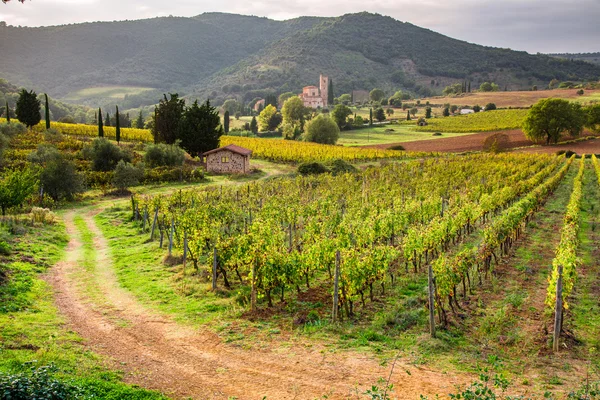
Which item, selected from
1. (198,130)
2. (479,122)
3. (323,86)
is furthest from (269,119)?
(323,86)

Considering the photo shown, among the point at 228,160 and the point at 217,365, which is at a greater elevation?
the point at 228,160

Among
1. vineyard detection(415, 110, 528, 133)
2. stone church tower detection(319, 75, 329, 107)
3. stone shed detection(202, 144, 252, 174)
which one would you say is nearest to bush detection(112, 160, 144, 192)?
stone shed detection(202, 144, 252, 174)

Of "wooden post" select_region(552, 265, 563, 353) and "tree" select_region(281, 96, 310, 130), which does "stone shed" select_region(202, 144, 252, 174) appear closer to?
"wooden post" select_region(552, 265, 563, 353)

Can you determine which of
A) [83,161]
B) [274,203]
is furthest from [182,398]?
[83,161]

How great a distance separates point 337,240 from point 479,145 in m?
67.8

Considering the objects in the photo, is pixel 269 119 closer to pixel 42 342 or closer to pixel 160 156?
pixel 160 156

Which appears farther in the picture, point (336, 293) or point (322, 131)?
point (322, 131)

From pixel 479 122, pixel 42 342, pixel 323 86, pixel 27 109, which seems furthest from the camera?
pixel 323 86

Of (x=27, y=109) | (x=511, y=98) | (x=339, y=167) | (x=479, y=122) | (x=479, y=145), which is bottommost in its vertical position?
(x=339, y=167)

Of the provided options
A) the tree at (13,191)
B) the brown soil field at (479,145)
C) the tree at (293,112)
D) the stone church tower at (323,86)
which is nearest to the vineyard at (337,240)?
the tree at (13,191)

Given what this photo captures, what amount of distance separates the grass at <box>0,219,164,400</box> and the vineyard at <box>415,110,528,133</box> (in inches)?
3713

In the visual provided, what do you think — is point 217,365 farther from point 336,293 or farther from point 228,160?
point 228,160

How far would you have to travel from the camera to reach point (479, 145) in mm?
77875

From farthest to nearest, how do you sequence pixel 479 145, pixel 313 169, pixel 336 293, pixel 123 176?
pixel 479 145, pixel 313 169, pixel 123 176, pixel 336 293
